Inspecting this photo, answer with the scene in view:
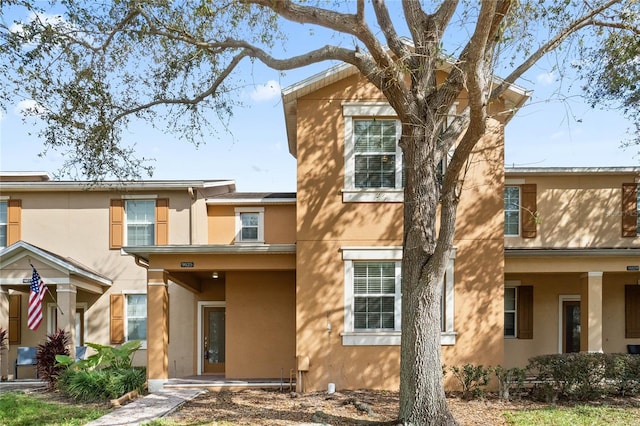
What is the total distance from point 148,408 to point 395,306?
5.39 metres

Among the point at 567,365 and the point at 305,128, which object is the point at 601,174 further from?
the point at 305,128

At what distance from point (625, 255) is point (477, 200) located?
12.9 feet

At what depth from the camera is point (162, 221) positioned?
15.8 metres

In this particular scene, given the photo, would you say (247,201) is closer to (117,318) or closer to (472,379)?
(117,318)

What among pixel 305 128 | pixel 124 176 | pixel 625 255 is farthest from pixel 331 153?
pixel 625 255

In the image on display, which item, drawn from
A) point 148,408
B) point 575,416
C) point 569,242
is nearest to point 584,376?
point 575,416

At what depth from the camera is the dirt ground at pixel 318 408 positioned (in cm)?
872

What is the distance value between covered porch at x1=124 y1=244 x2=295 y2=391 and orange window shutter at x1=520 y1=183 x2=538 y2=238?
6823 millimetres

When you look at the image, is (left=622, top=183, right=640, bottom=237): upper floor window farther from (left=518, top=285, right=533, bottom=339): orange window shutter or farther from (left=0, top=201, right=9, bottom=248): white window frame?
(left=0, top=201, right=9, bottom=248): white window frame

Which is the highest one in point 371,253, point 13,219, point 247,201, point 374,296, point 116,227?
point 247,201

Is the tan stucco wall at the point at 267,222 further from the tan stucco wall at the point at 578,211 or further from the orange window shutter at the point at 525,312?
the orange window shutter at the point at 525,312

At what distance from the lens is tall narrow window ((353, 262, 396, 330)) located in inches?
451

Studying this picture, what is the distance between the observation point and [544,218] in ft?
49.6

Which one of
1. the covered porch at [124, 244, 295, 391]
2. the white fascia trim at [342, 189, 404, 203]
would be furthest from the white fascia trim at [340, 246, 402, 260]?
the covered porch at [124, 244, 295, 391]
